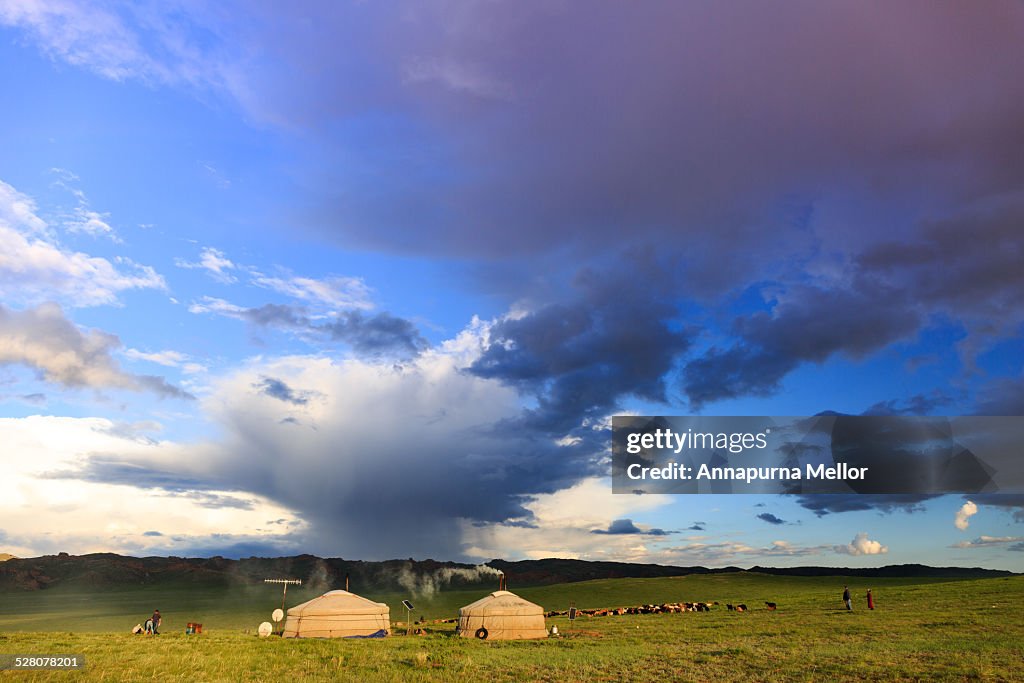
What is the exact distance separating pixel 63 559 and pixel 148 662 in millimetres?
191187

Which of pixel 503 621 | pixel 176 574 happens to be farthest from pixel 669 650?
pixel 176 574

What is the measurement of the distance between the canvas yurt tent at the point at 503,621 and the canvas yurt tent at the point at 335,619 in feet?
22.2

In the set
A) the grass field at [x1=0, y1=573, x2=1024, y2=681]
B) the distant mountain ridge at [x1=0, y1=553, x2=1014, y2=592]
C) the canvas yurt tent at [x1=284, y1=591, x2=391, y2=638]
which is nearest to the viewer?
the grass field at [x1=0, y1=573, x2=1024, y2=681]

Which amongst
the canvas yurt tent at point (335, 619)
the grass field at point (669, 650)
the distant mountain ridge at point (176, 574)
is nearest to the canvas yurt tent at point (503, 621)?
the grass field at point (669, 650)

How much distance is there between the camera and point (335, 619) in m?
51.5

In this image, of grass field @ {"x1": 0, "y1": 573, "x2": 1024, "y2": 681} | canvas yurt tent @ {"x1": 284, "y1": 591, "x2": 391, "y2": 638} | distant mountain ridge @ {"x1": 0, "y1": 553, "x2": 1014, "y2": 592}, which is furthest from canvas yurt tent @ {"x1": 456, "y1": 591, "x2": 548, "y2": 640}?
distant mountain ridge @ {"x1": 0, "y1": 553, "x2": 1014, "y2": 592}

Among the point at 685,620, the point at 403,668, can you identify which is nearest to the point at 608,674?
the point at 403,668

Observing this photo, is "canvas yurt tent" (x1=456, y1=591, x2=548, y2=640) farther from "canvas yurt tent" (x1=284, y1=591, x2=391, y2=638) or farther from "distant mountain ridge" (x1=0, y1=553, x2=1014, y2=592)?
"distant mountain ridge" (x1=0, y1=553, x2=1014, y2=592)

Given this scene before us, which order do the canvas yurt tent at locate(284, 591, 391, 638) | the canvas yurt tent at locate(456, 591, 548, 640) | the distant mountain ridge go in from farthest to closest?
the distant mountain ridge
the canvas yurt tent at locate(284, 591, 391, 638)
the canvas yurt tent at locate(456, 591, 548, 640)

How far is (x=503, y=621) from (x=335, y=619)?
477 inches

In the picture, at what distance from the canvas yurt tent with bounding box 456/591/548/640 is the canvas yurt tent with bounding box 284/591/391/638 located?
22.2ft

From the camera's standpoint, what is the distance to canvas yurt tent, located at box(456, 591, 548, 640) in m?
49.3

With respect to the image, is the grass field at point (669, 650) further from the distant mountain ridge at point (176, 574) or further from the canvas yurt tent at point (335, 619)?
the distant mountain ridge at point (176, 574)

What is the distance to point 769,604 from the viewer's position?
71.8 metres
